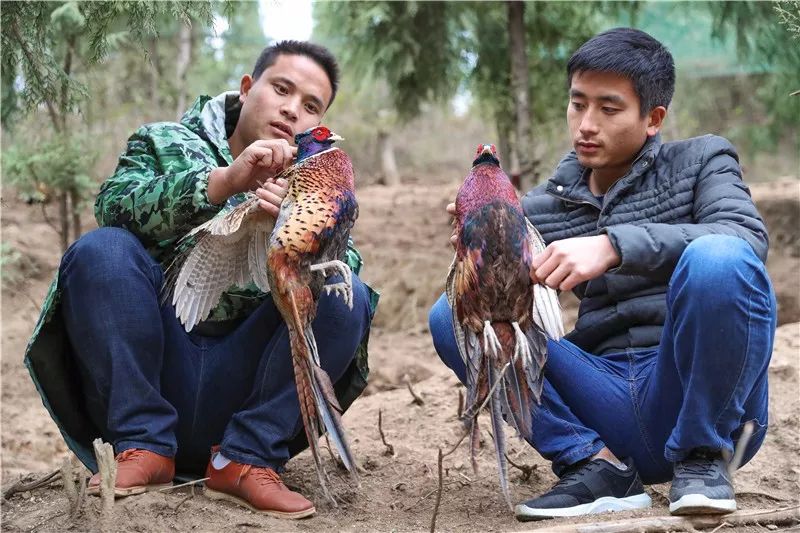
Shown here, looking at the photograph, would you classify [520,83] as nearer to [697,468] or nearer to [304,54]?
[304,54]

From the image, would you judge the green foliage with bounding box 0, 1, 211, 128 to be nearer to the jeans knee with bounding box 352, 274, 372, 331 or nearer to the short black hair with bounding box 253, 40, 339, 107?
the short black hair with bounding box 253, 40, 339, 107

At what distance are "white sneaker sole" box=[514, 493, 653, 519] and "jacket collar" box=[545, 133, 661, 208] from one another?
3.38ft

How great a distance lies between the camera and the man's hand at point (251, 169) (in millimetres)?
2650

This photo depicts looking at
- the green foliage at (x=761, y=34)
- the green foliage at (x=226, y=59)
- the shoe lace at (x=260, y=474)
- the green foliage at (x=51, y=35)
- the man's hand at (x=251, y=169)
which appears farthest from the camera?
the green foliage at (x=226, y=59)

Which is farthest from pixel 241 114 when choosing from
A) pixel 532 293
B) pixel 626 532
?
pixel 626 532

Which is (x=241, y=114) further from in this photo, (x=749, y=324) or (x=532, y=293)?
(x=749, y=324)

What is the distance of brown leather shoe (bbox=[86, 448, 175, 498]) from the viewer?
2.61 m

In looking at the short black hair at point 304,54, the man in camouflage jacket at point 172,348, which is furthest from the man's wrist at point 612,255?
the short black hair at point 304,54

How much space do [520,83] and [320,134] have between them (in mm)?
4518

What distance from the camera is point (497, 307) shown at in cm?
252

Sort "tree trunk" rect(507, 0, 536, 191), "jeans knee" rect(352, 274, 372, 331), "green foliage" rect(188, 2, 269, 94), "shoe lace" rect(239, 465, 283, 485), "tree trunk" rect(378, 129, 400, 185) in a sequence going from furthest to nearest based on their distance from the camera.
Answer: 1. "tree trunk" rect(378, 129, 400, 185)
2. "green foliage" rect(188, 2, 269, 94)
3. "tree trunk" rect(507, 0, 536, 191)
4. "jeans knee" rect(352, 274, 372, 331)
5. "shoe lace" rect(239, 465, 283, 485)

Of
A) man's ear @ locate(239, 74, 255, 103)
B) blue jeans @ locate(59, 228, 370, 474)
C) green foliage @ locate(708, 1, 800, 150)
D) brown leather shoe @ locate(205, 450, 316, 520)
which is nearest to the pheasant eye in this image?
blue jeans @ locate(59, 228, 370, 474)

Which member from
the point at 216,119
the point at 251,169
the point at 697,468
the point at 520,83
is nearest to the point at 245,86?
the point at 216,119

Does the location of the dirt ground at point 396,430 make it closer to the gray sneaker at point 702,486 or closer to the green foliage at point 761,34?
the gray sneaker at point 702,486
